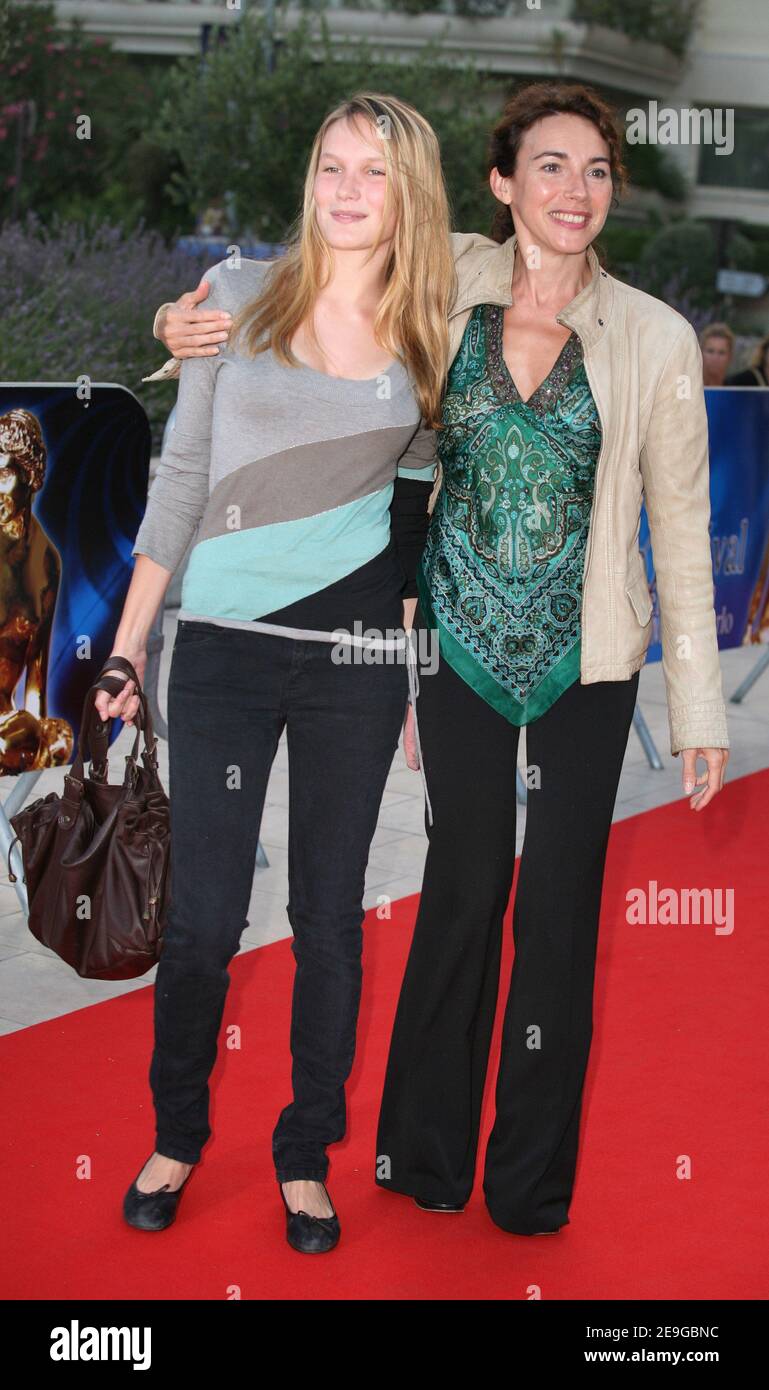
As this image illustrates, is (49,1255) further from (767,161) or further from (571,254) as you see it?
(767,161)

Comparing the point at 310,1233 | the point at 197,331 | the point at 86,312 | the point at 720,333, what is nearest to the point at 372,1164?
the point at 310,1233

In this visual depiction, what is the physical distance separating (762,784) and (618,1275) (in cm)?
441

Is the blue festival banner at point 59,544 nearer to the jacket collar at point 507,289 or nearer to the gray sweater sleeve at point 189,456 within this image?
the gray sweater sleeve at point 189,456

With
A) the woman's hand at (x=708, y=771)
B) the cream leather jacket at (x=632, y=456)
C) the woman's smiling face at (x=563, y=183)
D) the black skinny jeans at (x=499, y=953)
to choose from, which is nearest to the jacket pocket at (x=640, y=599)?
the cream leather jacket at (x=632, y=456)

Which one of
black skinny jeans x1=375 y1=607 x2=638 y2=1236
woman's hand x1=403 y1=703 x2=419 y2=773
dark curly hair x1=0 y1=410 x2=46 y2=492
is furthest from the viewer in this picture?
dark curly hair x1=0 y1=410 x2=46 y2=492

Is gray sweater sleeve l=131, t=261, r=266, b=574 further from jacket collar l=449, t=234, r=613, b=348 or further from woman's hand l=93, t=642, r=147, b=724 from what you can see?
jacket collar l=449, t=234, r=613, b=348

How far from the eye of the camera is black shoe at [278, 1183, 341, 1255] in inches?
131

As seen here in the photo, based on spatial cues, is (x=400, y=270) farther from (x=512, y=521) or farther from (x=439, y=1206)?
(x=439, y=1206)

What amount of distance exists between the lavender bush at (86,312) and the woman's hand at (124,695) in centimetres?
785

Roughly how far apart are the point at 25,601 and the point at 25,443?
435 mm

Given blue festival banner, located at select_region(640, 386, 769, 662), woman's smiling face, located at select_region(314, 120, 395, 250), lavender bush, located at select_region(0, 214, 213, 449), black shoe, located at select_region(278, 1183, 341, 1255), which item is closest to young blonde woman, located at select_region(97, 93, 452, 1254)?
woman's smiling face, located at select_region(314, 120, 395, 250)

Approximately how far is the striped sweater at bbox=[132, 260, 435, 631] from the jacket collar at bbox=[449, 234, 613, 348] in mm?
243

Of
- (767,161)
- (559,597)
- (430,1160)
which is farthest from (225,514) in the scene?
(767,161)
